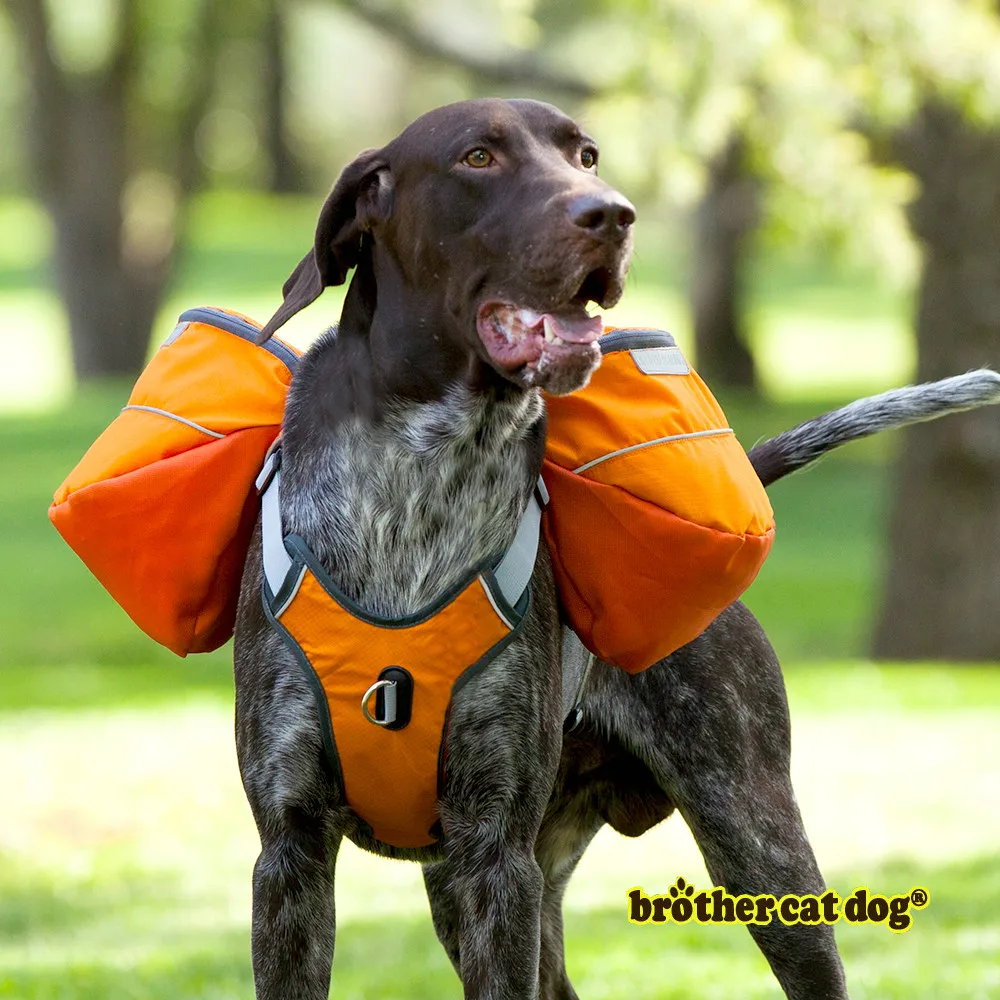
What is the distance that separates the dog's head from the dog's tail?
90 centimetres

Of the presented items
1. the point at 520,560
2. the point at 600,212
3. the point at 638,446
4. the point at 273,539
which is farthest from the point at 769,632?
the point at 600,212

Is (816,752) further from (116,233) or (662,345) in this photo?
(116,233)

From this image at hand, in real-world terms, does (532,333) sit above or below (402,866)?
above

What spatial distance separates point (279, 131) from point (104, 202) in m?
26.2

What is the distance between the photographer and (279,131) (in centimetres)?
4797

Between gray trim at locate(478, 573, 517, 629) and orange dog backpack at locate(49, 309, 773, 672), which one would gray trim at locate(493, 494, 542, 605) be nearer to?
gray trim at locate(478, 573, 517, 629)

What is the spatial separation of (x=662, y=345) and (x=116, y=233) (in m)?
19.7

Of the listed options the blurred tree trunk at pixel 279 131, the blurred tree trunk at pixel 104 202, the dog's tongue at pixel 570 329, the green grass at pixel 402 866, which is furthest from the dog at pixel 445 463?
the blurred tree trunk at pixel 279 131

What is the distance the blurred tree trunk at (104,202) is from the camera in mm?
21969

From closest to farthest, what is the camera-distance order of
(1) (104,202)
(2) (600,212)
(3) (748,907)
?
(2) (600,212), (3) (748,907), (1) (104,202)

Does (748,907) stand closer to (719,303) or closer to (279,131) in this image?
(719,303)

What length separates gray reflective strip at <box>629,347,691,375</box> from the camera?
12.6ft

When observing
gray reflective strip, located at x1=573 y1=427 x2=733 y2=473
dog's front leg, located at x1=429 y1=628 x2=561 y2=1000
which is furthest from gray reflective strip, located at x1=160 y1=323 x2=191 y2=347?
dog's front leg, located at x1=429 y1=628 x2=561 y2=1000

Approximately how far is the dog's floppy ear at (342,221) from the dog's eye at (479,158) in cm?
20
